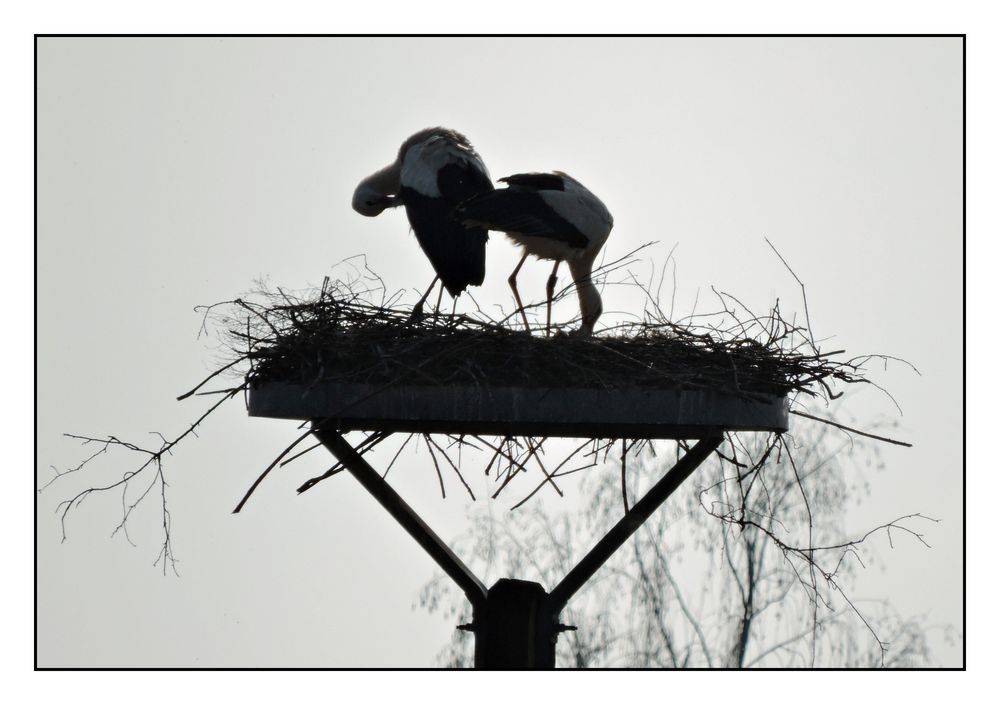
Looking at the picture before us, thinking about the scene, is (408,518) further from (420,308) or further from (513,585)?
(420,308)

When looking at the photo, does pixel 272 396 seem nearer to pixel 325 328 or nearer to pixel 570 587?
pixel 325 328

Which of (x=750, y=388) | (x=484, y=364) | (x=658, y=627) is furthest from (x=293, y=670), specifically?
(x=658, y=627)

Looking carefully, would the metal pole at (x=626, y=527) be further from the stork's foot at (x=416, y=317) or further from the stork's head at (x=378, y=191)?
the stork's head at (x=378, y=191)

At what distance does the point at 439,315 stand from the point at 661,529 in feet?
17.7

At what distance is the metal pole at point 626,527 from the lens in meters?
3.66

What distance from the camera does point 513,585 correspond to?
12.1ft

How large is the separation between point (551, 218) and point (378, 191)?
3.47 ft

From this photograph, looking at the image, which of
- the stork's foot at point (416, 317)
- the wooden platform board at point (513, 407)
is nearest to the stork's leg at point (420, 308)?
the stork's foot at point (416, 317)

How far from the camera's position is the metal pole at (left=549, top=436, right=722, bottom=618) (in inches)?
144

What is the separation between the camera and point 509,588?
3.69 meters

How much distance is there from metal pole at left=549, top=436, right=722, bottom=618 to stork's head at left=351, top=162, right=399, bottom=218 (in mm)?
2467

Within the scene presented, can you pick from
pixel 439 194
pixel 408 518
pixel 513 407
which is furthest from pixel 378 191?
pixel 513 407

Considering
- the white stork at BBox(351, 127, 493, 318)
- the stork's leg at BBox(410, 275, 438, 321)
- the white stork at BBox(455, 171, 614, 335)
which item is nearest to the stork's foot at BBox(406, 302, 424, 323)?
the stork's leg at BBox(410, 275, 438, 321)

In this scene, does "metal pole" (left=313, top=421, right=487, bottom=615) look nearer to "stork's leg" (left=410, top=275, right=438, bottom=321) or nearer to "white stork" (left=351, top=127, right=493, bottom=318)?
"stork's leg" (left=410, top=275, right=438, bottom=321)
